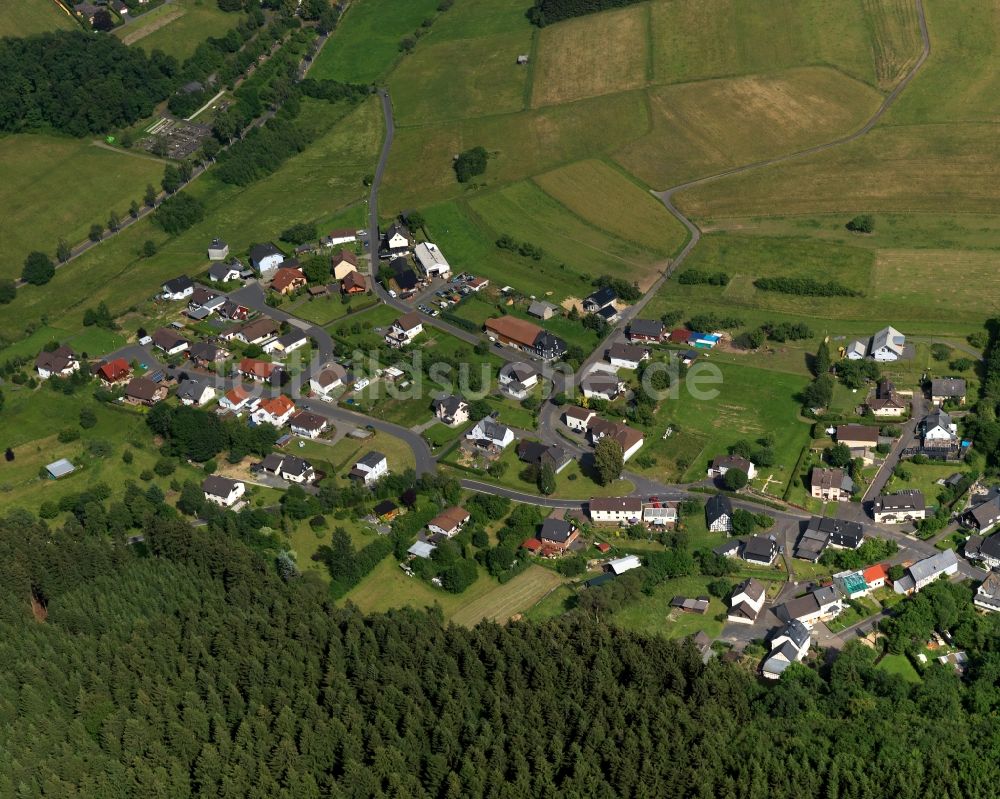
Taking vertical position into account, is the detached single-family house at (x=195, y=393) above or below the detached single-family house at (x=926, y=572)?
above

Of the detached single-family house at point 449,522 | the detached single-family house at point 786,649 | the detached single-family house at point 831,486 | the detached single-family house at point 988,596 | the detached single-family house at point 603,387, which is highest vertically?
the detached single-family house at point 449,522

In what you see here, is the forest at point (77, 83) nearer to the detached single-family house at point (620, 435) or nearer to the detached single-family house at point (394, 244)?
the detached single-family house at point (394, 244)

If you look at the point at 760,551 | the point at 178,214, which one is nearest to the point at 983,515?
the point at 760,551

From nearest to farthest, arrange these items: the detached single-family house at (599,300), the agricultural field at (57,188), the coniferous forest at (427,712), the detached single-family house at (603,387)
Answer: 1. the coniferous forest at (427,712)
2. the detached single-family house at (603,387)
3. the detached single-family house at (599,300)
4. the agricultural field at (57,188)

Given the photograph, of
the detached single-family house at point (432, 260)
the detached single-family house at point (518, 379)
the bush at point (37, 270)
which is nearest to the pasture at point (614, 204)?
the detached single-family house at point (432, 260)

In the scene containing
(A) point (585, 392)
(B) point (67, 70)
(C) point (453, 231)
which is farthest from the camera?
(B) point (67, 70)

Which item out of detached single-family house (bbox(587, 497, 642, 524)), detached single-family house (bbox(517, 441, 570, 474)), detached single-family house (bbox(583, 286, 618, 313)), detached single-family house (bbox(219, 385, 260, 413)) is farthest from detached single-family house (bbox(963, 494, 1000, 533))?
detached single-family house (bbox(219, 385, 260, 413))

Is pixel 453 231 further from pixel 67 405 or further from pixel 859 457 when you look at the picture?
pixel 859 457

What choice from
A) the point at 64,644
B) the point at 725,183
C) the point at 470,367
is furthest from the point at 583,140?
the point at 64,644
